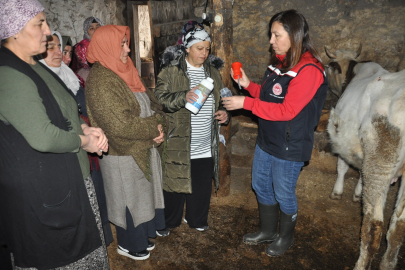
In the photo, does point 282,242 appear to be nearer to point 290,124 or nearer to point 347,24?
point 290,124

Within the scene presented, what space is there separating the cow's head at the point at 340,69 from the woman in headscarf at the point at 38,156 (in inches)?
147

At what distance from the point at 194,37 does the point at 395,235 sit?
2.65m

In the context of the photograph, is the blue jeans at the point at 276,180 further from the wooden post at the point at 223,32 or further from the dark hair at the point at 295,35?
the wooden post at the point at 223,32

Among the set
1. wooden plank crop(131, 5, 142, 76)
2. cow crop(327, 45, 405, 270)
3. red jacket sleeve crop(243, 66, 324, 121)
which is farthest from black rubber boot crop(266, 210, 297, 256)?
wooden plank crop(131, 5, 142, 76)

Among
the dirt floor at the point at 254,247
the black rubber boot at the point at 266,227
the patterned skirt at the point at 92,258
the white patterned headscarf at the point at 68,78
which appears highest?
the white patterned headscarf at the point at 68,78

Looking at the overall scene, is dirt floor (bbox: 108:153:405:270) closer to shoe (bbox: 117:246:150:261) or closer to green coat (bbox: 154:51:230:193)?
shoe (bbox: 117:246:150:261)

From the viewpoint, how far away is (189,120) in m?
2.82

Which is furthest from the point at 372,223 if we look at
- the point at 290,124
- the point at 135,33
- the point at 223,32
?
the point at 135,33

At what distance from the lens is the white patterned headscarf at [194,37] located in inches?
107

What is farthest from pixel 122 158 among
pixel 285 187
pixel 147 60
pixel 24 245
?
pixel 147 60

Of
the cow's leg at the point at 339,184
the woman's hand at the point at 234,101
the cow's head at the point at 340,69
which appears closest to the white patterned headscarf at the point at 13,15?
the woman's hand at the point at 234,101

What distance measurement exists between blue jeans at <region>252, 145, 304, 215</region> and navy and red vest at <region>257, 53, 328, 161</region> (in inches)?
4.7

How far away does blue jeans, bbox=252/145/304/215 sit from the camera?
256 cm

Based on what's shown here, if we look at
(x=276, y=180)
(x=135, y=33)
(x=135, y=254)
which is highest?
(x=135, y=33)
